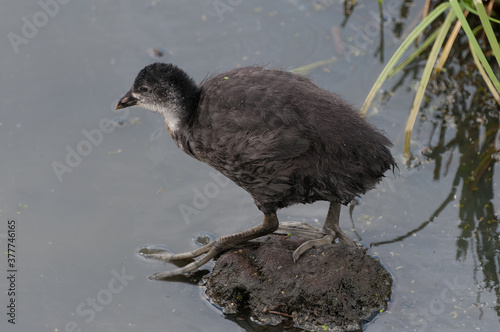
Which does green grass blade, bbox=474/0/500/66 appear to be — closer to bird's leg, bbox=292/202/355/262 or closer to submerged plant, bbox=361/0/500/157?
submerged plant, bbox=361/0/500/157

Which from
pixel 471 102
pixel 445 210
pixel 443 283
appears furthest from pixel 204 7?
pixel 443 283

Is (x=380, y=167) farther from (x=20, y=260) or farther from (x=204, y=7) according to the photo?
(x=204, y=7)

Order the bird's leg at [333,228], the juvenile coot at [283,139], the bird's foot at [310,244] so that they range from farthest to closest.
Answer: the bird's leg at [333,228], the bird's foot at [310,244], the juvenile coot at [283,139]

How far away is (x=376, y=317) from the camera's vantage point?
4914 mm

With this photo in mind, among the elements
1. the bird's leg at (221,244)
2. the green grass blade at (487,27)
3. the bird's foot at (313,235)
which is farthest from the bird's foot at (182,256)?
the green grass blade at (487,27)

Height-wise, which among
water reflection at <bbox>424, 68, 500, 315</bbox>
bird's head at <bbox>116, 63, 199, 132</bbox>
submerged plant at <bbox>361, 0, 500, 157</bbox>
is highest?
submerged plant at <bbox>361, 0, 500, 157</bbox>

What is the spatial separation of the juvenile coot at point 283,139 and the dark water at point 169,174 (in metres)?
0.89

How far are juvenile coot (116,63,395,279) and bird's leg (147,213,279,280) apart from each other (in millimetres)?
138

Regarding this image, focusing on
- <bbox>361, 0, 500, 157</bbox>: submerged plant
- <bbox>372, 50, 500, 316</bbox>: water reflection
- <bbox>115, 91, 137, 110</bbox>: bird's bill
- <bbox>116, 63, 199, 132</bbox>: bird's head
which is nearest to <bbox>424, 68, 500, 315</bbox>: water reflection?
<bbox>372, 50, 500, 316</bbox>: water reflection

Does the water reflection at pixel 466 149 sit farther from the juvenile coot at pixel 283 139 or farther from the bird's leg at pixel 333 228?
the juvenile coot at pixel 283 139

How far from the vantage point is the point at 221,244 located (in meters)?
5.31

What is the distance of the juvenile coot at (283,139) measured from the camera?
4.75 m

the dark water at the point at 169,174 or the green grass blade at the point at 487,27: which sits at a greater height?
the green grass blade at the point at 487,27

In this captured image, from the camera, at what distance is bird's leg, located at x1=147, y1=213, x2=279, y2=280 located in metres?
5.21
